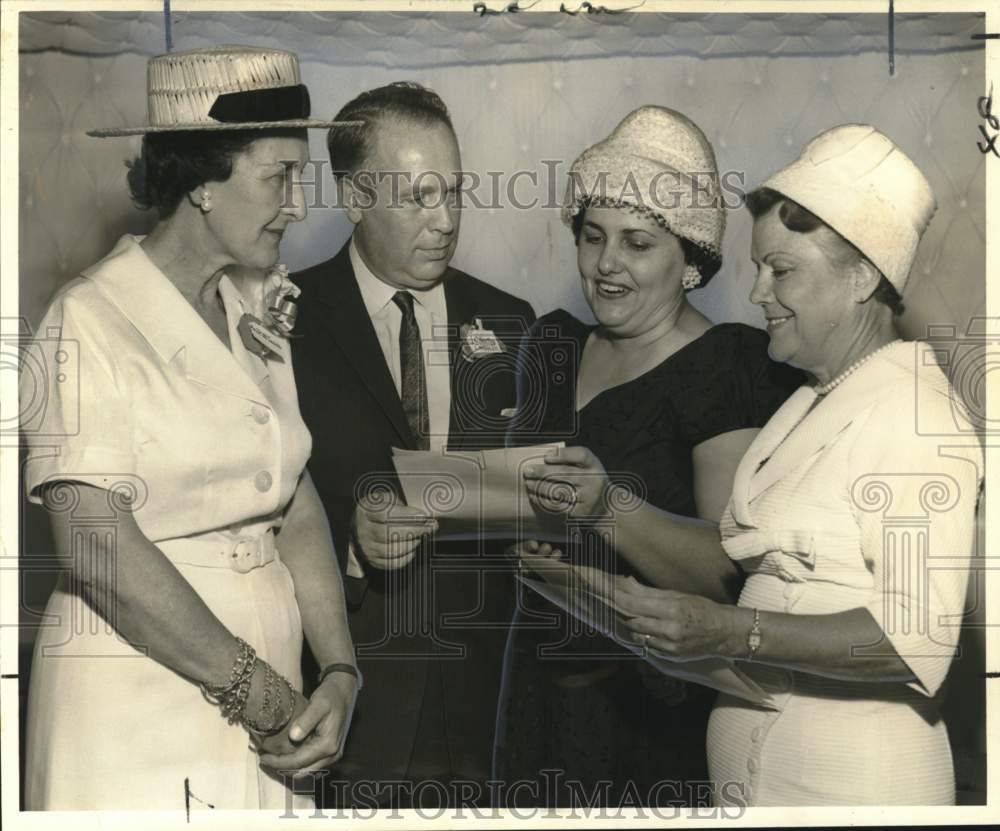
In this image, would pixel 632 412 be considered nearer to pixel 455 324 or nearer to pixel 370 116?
pixel 455 324

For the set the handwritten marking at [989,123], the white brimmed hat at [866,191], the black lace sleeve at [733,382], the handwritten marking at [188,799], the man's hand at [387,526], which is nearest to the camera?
the white brimmed hat at [866,191]

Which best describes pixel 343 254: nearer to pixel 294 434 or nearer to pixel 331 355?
pixel 331 355

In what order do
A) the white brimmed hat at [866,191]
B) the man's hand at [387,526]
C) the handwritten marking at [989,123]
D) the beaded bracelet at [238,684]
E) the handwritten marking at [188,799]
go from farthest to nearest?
the handwritten marking at [989,123] < the man's hand at [387,526] < the handwritten marking at [188,799] < the white brimmed hat at [866,191] < the beaded bracelet at [238,684]

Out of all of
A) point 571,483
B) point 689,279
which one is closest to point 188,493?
point 571,483

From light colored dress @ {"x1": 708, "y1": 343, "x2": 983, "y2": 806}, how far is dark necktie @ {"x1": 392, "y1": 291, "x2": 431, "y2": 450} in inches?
35.6

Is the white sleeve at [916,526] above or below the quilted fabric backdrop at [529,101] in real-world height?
below

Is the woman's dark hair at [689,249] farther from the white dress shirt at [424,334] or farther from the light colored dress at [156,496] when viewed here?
the light colored dress at [156,496]

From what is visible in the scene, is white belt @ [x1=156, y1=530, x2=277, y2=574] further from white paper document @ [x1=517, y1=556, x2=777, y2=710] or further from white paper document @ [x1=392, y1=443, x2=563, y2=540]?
white paper document @ [x1=517, y1=556, x2=777, y2=710]

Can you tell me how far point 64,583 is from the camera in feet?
14.2

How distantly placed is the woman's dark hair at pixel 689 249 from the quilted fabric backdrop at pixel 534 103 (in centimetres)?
6

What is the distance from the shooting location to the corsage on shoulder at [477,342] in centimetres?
456

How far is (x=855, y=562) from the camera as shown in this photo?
4234mm

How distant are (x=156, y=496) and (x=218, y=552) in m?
0.22

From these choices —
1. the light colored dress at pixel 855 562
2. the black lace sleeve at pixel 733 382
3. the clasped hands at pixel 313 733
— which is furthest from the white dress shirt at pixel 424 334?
the light colored dress at pixel 855 562
